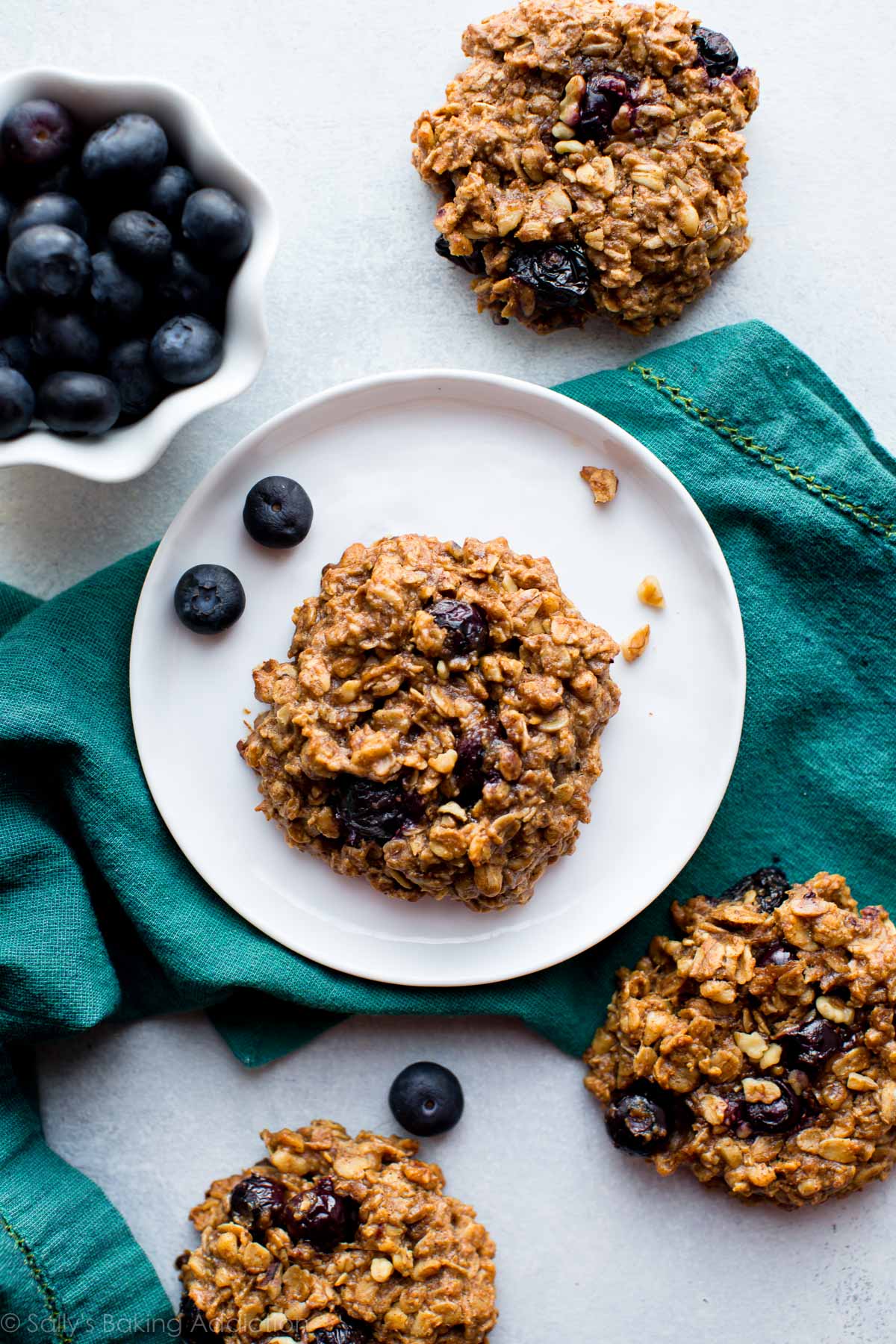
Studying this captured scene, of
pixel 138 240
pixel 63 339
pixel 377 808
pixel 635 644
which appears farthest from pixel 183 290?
pixel 635 644

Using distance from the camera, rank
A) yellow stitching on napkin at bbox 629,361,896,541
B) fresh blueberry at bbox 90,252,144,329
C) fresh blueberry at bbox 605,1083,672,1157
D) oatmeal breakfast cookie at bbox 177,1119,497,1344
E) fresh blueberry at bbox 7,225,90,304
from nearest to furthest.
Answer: fresh blueberry at bbox 7,225,90,304 → fresh blueberry at bbox 90,252,144,329 → oatmeal breakfast cookie at bbox 177,1119,497,1344 → fresh blueberry at bbox 605,1083,672,1157 → yellow stitching on napkin at bbox 629,361,896,541

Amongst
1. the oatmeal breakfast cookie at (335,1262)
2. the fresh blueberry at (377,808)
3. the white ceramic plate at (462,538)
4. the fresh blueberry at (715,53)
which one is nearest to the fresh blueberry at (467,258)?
the white ceramic plate at (462,538)

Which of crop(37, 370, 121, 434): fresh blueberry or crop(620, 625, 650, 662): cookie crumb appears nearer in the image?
crop(37, 370, 121, 434): fresh blueberry

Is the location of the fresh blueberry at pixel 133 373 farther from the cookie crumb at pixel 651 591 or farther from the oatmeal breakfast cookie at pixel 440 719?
the cookie crumb at pixel 651 591

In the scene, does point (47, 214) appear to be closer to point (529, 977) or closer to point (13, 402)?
point (13, 402)

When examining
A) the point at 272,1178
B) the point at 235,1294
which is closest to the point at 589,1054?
the point at 272,1178

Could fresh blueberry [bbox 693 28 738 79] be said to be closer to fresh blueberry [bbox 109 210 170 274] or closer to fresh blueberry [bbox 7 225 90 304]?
fresh blueberry [bbox 109 210 170 274]

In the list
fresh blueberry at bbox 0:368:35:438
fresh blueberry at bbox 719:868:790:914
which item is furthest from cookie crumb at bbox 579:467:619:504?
fresh blueberry at bbox 0:368:35:438
